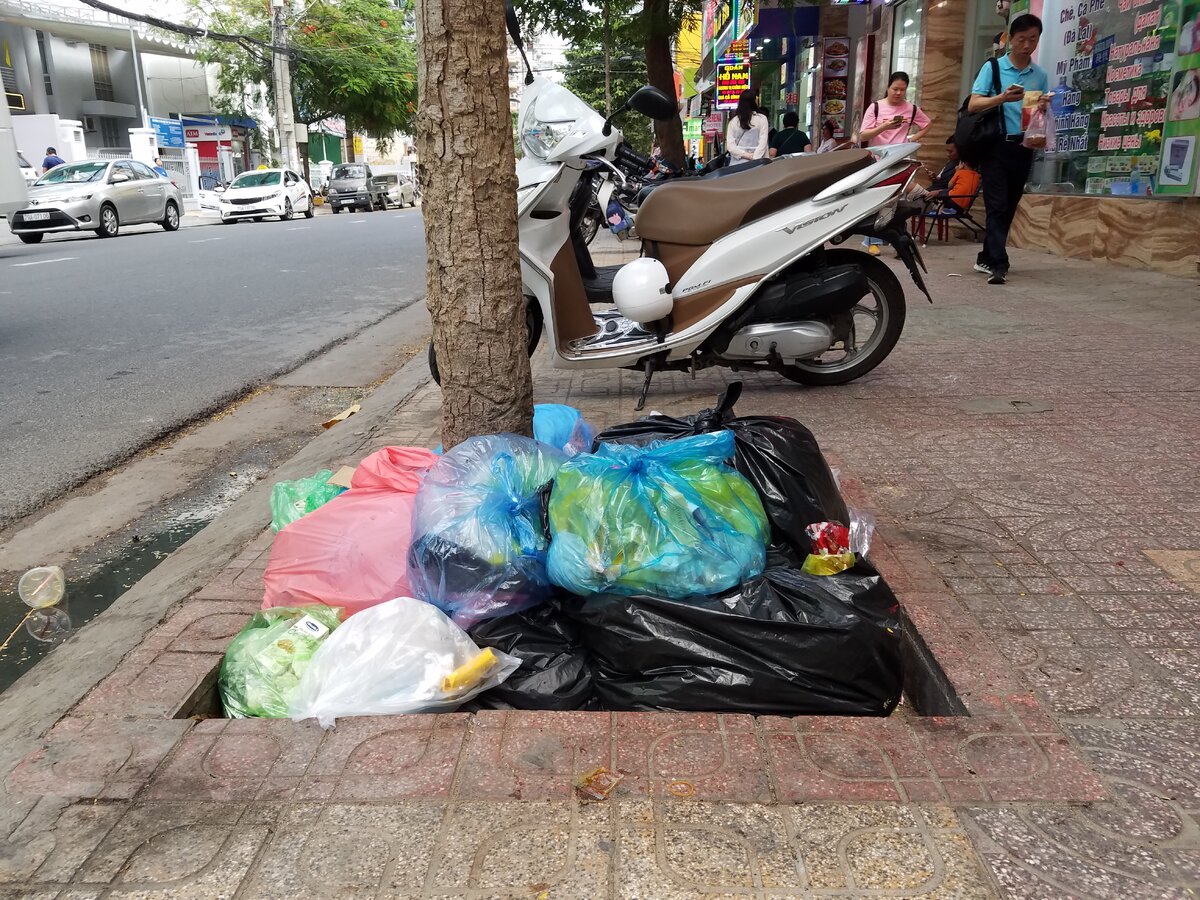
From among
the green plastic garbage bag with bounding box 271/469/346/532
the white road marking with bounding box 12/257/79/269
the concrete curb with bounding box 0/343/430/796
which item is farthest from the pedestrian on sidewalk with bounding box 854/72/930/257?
the white road marking with bounding box 12/257/79/269

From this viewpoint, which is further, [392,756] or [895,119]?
[895,119]

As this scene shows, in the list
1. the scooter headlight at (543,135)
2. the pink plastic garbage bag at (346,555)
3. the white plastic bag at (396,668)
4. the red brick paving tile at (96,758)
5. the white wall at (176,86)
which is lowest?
the red brick paving tile at (96,758)

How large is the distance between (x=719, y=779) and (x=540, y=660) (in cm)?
63

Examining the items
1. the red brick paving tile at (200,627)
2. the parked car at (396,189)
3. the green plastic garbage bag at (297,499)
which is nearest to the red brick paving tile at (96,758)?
the red brick paving tile at (200,627)

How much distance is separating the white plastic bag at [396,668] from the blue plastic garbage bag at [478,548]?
102 millimetres

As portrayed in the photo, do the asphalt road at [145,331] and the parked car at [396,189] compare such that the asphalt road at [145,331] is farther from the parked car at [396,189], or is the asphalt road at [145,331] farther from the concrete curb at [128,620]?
the parked car at [396,189]

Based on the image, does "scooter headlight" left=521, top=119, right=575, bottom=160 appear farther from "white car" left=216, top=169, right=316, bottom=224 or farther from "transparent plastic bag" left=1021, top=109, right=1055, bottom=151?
"white car" left=216, top=169, right=316, bottom=224

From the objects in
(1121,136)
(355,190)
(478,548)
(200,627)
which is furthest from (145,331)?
(355,190)

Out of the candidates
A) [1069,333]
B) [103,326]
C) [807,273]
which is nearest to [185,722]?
[807,273]

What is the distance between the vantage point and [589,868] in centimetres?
168

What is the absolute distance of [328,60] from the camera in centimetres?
4162

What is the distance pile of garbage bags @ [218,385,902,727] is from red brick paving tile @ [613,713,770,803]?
0.37 ft

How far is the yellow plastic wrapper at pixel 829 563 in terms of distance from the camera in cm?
239

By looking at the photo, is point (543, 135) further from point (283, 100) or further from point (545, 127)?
point (283, 100)
